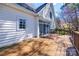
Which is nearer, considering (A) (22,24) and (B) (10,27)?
(B) (10,27)

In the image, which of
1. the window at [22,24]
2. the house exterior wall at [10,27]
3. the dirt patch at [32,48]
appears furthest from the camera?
the window at [22,24]

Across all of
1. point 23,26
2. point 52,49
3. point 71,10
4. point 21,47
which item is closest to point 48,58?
point 52,49

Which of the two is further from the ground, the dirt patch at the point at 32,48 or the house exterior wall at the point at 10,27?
the house exterior wall at the point at 10,27

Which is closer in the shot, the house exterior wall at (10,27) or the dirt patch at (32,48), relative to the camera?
the dirt patch at (32,48)

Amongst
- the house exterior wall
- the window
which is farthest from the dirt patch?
the window

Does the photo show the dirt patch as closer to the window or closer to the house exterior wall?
the house exterior wall

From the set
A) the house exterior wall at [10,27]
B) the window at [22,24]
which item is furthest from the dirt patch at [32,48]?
the window at [22,24]

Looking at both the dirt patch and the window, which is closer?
the dirt patch

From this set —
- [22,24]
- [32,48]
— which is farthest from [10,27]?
[32,48]

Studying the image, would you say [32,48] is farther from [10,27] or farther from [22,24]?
[22,24]

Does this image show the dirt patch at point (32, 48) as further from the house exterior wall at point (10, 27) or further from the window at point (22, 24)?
the window at point (22, 24)

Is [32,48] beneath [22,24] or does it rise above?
beneath

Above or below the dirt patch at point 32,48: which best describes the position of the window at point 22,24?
above

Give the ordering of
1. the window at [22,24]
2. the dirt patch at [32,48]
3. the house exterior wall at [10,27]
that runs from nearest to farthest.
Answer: the dirt patch at [32,48] < the house exterior wall at [10,27] < the window at [22,24]
